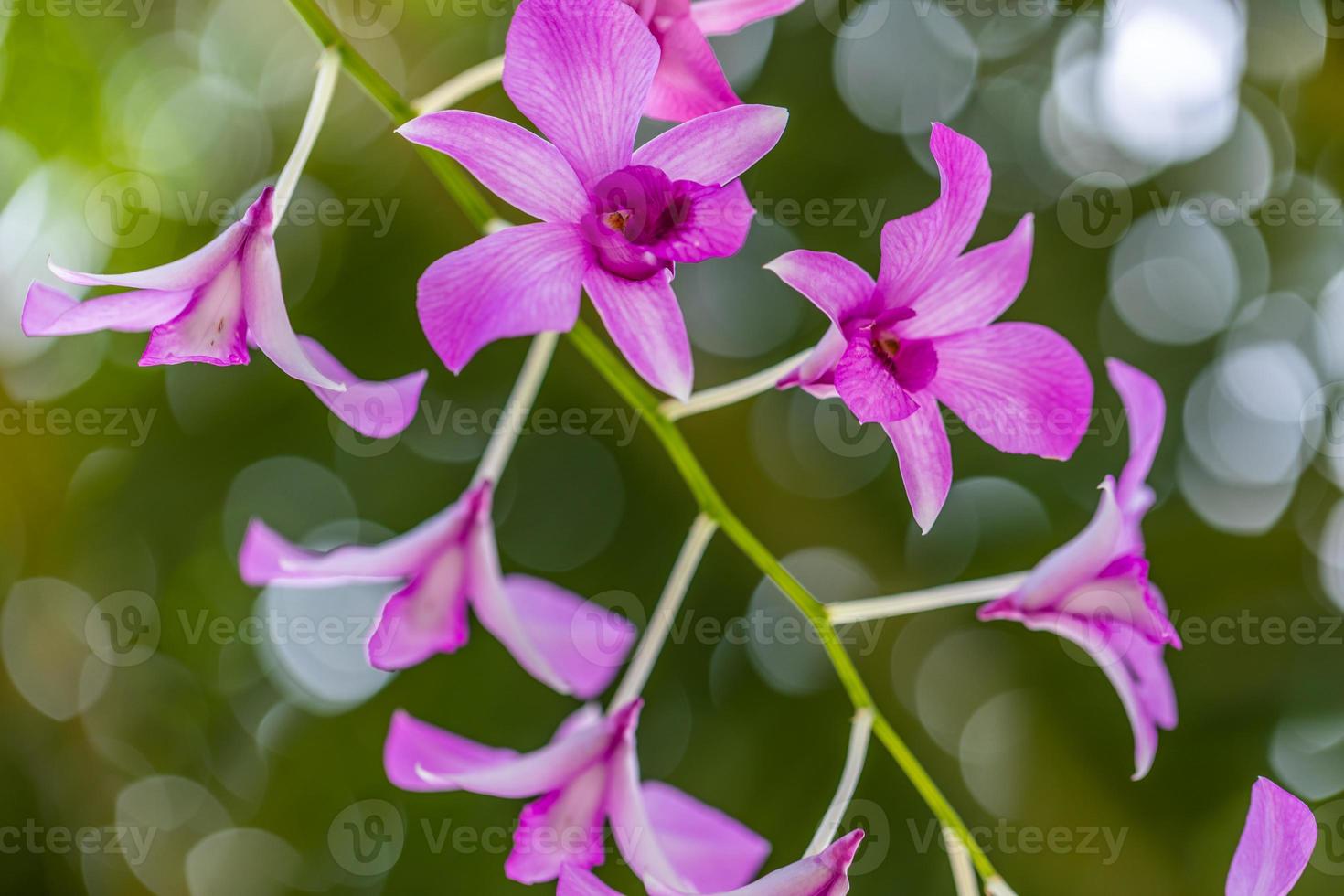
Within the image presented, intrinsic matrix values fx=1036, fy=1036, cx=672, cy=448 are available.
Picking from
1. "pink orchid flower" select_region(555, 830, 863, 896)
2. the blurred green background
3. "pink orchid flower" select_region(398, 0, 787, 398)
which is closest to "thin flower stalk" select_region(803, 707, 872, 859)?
"pink orchid flower" select_region(555, 830, 863, 896)

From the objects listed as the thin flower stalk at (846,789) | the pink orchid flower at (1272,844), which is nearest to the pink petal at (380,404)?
the thin flower stalk at (846,789)

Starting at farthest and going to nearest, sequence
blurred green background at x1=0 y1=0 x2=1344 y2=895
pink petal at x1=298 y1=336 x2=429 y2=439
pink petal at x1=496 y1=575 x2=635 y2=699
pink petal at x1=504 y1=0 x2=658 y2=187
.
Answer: blurred green background at x1=0 y1=0 x2=1344 y2=895, pink petal at x1=496 y1=575 x2=635 y2=699, pink petal at x1=298 y1=336 x2=429 y2=439, pink petal at x1=504 y1=0 x2=658 y2=187

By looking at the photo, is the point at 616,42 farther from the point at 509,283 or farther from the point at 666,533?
the point at 666,533

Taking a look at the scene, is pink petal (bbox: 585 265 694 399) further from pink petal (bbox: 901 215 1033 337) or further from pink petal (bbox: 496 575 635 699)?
pink petal (bbox: 496 575 635 699)

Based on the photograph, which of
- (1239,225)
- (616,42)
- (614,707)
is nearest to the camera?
(616,42)

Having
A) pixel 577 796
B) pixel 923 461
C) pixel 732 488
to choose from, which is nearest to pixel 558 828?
pixel 577 796

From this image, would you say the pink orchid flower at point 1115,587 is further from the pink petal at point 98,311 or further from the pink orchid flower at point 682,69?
the pink petal at point 98,311

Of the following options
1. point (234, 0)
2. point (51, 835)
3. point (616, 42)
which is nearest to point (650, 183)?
point (616, 42)
